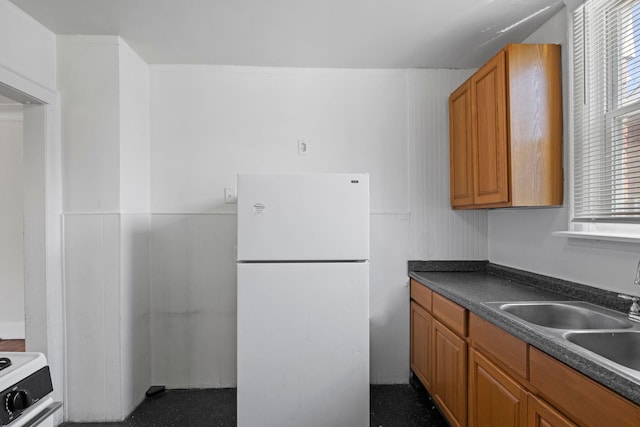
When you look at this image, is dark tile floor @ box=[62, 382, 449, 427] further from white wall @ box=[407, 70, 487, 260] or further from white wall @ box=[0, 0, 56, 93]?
white wall @ box=[0, 0, 56, 93]

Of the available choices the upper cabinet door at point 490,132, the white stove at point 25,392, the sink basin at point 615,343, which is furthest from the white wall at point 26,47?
the sink basin at point 615,343

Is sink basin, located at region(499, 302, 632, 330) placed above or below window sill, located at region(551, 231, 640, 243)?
below

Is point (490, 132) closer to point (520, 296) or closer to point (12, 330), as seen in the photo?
point (520, 296)

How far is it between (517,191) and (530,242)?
53 cm

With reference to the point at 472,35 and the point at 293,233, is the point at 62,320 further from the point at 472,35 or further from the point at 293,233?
the point at 472,35

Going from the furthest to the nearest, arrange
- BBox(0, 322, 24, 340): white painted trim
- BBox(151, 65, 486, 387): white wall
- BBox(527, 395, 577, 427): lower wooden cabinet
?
1. BBox(0, 322, 24, 340): white painted trim
2. BBox(151, 65, 486, 387): white wall
3. BBox(527, 395, 577, 427): lower wooden cabinet

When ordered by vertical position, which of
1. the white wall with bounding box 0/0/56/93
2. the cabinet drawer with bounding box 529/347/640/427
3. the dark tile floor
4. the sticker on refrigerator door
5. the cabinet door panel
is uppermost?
the white wall with bounding box 0/0/56/93

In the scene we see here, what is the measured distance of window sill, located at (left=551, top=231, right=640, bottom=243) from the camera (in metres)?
1.40

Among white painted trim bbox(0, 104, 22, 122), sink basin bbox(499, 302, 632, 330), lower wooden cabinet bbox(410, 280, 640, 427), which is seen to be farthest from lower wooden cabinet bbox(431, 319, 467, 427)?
white painted trim bbox(0, 104, 22, 122)

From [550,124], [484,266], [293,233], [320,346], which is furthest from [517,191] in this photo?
[320,346]

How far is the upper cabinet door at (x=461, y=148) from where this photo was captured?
2.24 meters

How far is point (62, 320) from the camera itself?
83.7 inches

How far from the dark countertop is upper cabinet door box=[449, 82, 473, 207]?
1.75ft

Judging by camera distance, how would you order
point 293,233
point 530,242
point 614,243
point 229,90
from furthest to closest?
point 229,90 < point 530,242 < point 293,233 < point 614,243
